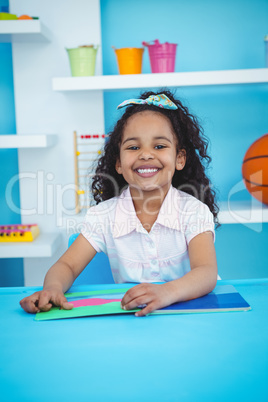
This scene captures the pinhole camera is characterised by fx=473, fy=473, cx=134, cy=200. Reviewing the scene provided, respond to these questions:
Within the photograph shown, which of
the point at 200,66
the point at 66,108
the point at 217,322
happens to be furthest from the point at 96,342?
the point at 200,66

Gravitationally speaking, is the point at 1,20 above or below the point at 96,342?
above

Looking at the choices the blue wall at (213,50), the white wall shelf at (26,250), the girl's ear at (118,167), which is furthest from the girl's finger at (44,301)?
the blue wall at (213,50)

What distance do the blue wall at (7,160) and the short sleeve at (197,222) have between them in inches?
52.5

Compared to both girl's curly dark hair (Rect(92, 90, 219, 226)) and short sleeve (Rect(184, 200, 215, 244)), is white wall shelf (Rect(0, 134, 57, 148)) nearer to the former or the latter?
girl's curly dark hair (Rect(92, 90, 219, 226))

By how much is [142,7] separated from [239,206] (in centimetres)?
104

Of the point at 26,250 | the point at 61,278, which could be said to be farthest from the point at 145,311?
the point at 26,250

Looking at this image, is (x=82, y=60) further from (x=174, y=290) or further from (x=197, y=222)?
(x=174, y=290)

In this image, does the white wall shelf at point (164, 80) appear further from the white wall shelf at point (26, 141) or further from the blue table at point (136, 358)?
the blue table at point (136, 358)

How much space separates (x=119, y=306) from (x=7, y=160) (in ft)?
5.52

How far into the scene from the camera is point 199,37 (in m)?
2.26

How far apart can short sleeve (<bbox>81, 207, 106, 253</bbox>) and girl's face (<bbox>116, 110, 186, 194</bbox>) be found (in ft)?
0.44

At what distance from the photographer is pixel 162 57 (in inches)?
77.4

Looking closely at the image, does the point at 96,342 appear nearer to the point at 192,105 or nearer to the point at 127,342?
the point at 127,342

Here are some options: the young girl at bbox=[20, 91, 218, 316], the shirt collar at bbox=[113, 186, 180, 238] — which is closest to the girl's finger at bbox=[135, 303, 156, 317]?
the young girl at bbox=[20, 91, 218, 316]
